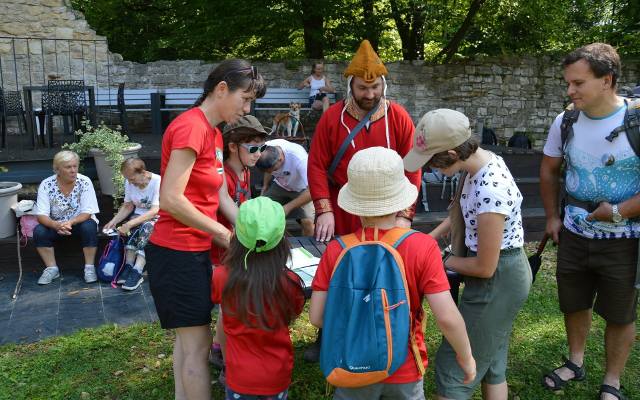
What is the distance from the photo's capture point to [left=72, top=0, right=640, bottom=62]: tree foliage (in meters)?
12.5

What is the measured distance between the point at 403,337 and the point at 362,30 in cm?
1195

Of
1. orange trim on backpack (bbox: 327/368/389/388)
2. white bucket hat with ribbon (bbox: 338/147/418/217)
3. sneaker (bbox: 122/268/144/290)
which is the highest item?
white bucket hat with ribbon (bbox: 338/147/418/217)

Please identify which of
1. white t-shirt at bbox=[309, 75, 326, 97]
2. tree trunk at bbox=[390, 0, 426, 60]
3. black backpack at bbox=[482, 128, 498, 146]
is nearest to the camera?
white t-shirt at bbox=[309, 75, 326, 97]

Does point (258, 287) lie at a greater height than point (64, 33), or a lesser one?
lesser

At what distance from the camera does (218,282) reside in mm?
2400

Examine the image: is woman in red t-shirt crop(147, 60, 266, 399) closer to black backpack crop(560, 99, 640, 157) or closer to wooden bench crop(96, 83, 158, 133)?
black backpack crop(560, 99, 640, 157)

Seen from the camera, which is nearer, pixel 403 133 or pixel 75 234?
pixel 403 133

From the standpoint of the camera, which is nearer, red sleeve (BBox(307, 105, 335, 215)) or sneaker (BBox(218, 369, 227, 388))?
red sleeve (BBox(307, 105, 335, 215))

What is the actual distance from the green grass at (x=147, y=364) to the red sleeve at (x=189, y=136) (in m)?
1.58

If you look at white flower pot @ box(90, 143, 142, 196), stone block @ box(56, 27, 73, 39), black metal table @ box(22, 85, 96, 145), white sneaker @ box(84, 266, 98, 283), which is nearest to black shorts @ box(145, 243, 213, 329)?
white sneaker @ box(84, 266, 98, 283)

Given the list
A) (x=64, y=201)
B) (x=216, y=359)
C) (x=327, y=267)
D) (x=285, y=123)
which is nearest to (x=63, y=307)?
(x=64, y=201)

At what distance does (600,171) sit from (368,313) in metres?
1.59

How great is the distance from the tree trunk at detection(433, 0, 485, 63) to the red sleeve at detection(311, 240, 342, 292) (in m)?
11.8

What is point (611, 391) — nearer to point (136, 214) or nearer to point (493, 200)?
point (493, 200)
